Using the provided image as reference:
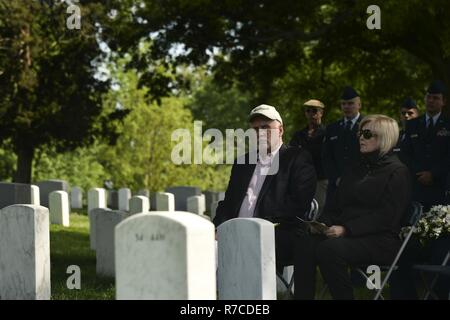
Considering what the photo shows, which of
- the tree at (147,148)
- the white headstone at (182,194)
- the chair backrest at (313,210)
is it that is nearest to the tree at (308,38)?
the white headstone at (182,194)

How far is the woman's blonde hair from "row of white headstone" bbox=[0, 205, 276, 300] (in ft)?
5.05

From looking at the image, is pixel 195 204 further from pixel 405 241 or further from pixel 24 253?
pixel 405 241

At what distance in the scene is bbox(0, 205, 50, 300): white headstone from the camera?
27.5 ft

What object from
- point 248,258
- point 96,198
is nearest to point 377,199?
point 248,258

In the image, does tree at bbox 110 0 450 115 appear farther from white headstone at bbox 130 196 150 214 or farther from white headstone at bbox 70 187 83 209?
white headstone at bbox 70 187 83 209

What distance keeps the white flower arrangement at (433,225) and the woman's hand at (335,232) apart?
2.13 feet

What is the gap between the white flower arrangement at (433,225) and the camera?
26.5 feet

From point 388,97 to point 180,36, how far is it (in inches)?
224

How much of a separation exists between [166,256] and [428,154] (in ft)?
16.8

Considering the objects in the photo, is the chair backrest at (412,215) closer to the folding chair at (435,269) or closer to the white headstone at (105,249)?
the folding chair at (435,269)

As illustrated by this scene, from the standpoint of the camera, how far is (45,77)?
29.6 meters

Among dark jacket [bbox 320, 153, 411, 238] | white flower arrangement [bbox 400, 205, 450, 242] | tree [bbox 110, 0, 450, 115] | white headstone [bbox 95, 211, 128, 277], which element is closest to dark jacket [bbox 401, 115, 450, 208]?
white flower arrangement [bbox 400, 205, 450, 242]
